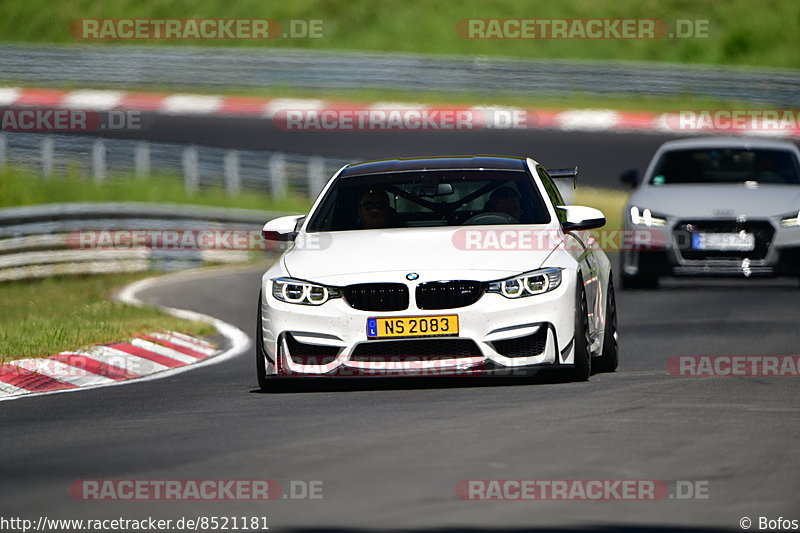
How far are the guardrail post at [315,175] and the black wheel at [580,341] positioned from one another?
18299 millimetres

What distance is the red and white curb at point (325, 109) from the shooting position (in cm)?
3191

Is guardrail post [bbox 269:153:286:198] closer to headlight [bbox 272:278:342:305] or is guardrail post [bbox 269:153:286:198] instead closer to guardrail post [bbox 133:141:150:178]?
guardrail post [bbox 133:141:150:178]

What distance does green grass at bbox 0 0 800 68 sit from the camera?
41.3 metres

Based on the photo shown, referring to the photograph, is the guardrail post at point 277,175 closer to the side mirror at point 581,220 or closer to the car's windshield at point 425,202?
the car's windshield at point 425,202

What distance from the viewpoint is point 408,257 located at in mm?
9523

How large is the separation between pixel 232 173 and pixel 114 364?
1588 cm

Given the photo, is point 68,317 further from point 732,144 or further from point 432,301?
point 732,144

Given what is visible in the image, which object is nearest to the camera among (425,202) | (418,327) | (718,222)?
(418,327)

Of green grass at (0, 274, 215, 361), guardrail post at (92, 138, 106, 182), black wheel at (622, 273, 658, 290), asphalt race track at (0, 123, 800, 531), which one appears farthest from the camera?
guardrail post at (92, 138, 106, 182)

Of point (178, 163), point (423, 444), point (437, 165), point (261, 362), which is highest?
point (437, 165)

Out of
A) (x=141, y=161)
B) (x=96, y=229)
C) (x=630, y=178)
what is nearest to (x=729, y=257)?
(x=630, y=178)

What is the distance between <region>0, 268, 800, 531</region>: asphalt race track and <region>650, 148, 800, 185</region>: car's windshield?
638 cm

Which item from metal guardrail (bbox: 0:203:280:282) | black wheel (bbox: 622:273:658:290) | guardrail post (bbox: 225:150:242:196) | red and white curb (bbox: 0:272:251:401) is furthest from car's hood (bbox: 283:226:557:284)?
guardrail post (bbox: 225:150:242:196)

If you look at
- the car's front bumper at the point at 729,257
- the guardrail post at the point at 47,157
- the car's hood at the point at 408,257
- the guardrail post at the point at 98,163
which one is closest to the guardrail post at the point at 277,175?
the guardrail post at the point at 98,163
